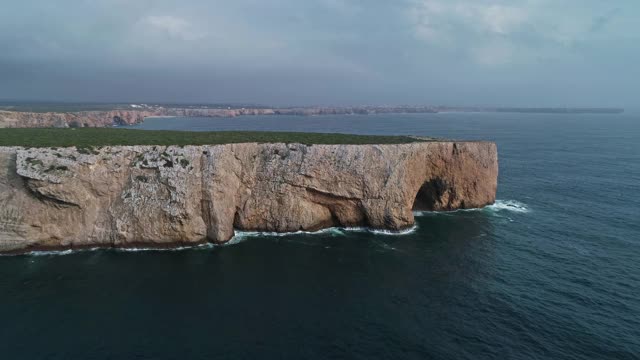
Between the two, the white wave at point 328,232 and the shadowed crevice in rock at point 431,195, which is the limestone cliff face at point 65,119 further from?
the shadowed crevice in rock at point 431,195

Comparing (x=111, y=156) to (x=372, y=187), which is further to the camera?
(x=372, y=187)

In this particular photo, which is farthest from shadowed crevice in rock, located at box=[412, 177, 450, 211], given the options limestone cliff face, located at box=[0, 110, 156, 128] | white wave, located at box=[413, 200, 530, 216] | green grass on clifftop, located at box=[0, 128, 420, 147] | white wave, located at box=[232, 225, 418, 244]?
limestone cliff face, located at box=[0, 110, 156, 128]

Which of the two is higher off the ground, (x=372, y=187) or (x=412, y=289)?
(x=372, y=187)

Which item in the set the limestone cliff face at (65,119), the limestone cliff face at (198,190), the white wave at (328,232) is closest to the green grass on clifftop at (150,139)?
the limestone cliff face at (198,190)

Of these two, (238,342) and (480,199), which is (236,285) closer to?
(238,342)

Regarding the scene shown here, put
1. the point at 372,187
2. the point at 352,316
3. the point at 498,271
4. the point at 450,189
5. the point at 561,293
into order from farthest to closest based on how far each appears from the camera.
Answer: the point at 450,189 < the point at 372,187 < the point at 498,271 < the point at 561,293 < the point at 352,316

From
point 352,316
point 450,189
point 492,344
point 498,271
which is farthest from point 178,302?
point 450,189
